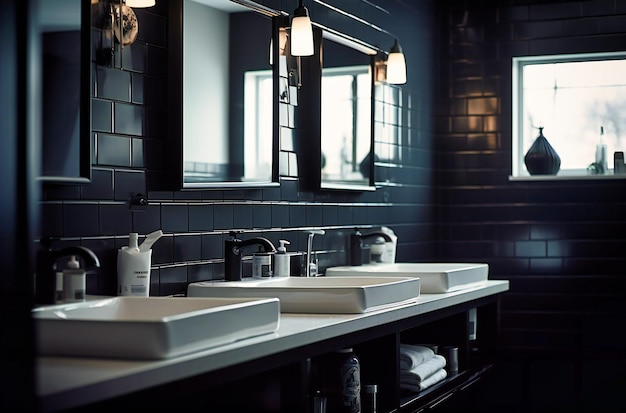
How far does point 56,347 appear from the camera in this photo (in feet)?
7.27

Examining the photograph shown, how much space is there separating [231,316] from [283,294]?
2.57ft

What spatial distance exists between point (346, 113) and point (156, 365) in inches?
103

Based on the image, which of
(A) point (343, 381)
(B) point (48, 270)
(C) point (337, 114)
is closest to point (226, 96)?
(C) point (337, 114)

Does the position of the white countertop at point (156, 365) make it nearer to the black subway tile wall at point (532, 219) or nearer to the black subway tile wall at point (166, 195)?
the black subway tile wall at point (166, 195)

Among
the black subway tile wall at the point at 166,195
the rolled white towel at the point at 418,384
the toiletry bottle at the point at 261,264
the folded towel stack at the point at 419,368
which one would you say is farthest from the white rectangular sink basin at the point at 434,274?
the toiletry bottle at the point at 261,264

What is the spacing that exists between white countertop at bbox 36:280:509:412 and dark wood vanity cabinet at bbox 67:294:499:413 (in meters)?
0.03

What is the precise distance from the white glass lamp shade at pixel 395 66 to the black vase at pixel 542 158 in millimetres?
1370

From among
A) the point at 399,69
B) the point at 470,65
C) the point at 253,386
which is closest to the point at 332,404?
the point at 253,386

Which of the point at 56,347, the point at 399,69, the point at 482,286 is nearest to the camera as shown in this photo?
the point at 56,347

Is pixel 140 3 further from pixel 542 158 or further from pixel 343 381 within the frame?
pixel 542 158

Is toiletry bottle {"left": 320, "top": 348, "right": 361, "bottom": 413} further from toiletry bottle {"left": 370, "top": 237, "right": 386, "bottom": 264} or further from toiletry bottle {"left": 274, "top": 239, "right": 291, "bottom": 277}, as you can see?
toiletry bottle {"left": 370, "top": 237, "right": 386, "bottom": 264}

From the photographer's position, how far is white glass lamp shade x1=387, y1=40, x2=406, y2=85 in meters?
4.78

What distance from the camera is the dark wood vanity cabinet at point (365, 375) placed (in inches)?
90.3

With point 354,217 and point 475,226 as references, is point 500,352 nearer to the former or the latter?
point 475,226
